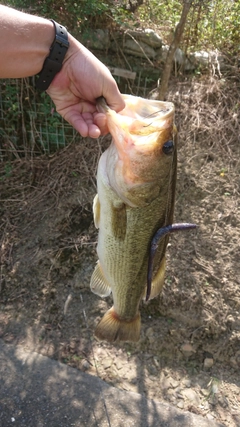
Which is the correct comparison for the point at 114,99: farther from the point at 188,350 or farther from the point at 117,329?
the point at 188,350

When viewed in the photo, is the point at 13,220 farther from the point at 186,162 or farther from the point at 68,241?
the point at 186,162

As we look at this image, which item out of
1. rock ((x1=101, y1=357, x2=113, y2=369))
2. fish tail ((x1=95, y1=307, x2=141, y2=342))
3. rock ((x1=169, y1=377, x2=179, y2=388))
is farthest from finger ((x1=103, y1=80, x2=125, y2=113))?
rock ((x1=169, y1=377, x2=179, y2=388))

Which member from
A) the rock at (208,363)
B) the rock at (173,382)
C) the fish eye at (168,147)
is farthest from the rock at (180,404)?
the fish eye at (168,147)

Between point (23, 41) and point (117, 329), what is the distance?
1688 millimetres

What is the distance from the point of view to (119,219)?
1857mm

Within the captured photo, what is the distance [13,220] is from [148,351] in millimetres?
2083

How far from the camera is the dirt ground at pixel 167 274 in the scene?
3090 mm

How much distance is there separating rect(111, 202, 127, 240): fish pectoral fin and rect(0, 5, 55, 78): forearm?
2.87ft

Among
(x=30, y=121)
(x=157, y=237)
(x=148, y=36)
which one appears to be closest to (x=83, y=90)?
(x=157, y=237)

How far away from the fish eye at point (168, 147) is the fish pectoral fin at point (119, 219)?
1.13ft

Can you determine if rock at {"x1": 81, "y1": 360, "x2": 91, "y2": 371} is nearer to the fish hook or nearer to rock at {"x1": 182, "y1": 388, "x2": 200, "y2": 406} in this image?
rock at {"x1": 182, "y1": 388, "x2": 200, "y2": 406}

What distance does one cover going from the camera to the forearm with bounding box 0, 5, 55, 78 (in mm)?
1807

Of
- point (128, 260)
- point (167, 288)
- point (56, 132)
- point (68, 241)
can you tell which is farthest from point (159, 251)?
point (56, 132)

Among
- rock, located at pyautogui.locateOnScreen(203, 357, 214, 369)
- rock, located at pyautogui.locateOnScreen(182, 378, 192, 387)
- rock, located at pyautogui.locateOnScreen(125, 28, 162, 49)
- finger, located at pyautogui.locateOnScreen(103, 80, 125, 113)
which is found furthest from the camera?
rock, located at pyautogui.locateOnScreen(125, 28, 162, 49)
